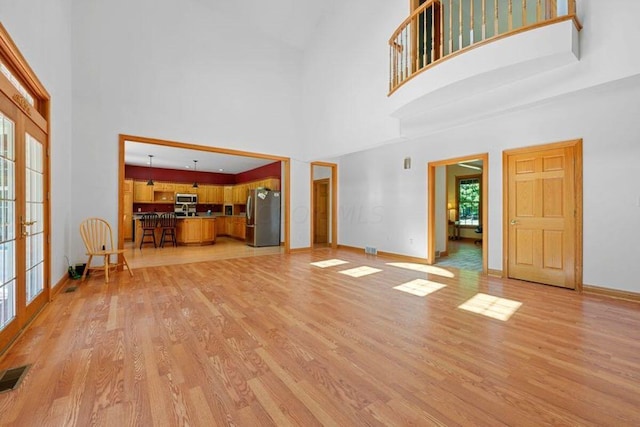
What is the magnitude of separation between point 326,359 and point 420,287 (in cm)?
228

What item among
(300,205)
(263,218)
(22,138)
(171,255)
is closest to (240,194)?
(263,218)

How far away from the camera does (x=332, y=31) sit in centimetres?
631

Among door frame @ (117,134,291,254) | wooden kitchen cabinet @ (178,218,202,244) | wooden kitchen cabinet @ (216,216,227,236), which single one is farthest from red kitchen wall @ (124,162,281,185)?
wooden kitchen cabinet @ (178,218,202,244)

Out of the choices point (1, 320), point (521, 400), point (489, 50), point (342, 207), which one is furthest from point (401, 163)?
point (1, 320)

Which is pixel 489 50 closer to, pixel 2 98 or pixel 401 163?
pixel 401 163

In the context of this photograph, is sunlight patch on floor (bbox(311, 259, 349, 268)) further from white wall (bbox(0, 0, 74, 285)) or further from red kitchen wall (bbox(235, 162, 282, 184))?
white wall (bbox(0, 0, 74, 285))

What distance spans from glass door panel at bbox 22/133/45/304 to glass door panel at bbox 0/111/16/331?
0.65 ft

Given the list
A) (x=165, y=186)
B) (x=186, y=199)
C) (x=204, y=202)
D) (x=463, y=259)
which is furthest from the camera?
(x=204, y=202)

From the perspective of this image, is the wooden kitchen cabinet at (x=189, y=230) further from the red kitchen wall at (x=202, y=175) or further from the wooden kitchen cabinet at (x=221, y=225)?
the red kitchen wall at (x=202, y=175)

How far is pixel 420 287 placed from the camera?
151 inches

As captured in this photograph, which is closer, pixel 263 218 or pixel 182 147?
pixel 182 147

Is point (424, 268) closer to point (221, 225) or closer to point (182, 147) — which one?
point (182, 147)

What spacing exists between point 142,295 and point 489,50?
16.1 ft

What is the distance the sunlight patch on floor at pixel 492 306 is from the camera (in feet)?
9.37
